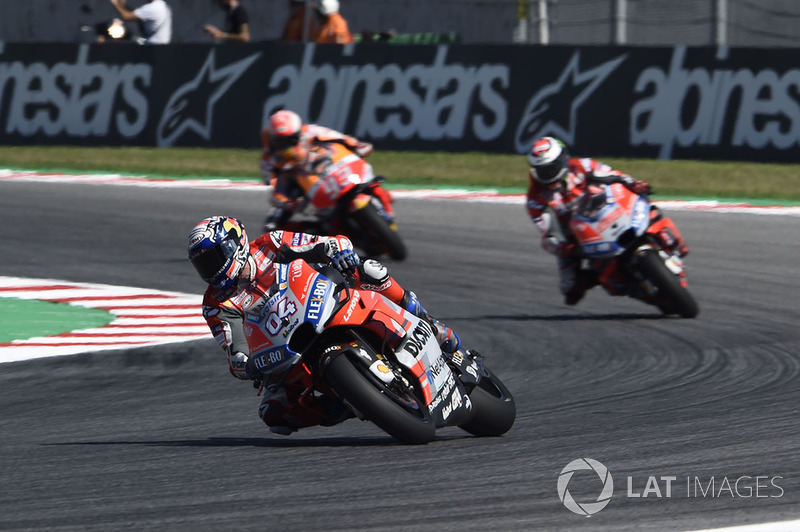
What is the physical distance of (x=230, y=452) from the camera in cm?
690

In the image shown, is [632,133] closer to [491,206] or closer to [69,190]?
[491,206]

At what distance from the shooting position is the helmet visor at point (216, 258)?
6586mm

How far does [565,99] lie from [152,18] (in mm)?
6500

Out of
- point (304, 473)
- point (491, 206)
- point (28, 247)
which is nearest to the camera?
point (304, 473)

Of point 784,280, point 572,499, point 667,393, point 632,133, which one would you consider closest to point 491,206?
point 632,133

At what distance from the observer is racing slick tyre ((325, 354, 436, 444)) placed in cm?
631

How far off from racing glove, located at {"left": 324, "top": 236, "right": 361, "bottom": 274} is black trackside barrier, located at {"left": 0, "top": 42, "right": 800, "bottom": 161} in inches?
490

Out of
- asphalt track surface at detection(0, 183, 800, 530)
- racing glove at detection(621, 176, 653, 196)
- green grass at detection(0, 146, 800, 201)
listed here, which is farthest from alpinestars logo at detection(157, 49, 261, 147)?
racing glove at detection(621, 176, 653, 196)

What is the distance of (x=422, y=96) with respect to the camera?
20719mm

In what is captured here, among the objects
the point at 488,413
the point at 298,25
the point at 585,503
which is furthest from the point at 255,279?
the point at 298,25

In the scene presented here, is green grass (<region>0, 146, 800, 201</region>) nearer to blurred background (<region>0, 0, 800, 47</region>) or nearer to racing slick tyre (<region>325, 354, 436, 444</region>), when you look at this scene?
blurred background (<region>0, 0, 800, 47</region>)

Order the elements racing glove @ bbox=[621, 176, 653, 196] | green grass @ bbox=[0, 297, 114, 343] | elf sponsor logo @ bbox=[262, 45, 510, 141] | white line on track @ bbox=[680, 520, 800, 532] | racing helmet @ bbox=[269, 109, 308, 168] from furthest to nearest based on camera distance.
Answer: elf sponsor logo @ bbox=[262, 45, 510, 141] < racing helmet @ bbox=[269, 109, 308, 168] < racing glove @ bbox=[621, 176, 653, 196] < green grass @ bbox=[0, 297, 114, 343] < white line on track @ bbox=[680, 520, 800, 532]

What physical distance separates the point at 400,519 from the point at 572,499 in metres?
0.69

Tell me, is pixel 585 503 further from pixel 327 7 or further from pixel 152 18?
pixel 152 18
